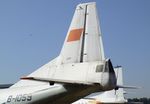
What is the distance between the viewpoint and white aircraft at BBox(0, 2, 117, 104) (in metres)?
14.6

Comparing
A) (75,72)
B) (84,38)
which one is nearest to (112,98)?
(84,38)

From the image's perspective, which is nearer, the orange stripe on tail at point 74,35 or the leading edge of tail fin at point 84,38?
the leading edge of tail fin at point 84,38

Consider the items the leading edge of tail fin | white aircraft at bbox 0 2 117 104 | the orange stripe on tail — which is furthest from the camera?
the orange stripe on tail

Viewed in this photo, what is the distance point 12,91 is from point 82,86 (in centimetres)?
406

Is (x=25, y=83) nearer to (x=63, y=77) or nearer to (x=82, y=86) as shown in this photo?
(x=63, y=77)

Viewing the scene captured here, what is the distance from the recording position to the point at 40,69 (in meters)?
16.9

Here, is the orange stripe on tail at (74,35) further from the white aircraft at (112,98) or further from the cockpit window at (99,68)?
the white aircraft at (112,98)

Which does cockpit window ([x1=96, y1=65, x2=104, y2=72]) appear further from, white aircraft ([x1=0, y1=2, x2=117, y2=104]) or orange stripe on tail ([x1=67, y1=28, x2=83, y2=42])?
orange stripe on tail ([x1=67, y1=28, x2=83, y2=42])

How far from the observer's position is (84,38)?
16203mm

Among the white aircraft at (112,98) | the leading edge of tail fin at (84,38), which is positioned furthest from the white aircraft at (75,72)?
the white aircraft at (112,98)

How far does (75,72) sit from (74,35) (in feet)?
6.87

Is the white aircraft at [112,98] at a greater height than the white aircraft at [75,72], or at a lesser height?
lesser

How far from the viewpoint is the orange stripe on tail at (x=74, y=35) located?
16428 mm

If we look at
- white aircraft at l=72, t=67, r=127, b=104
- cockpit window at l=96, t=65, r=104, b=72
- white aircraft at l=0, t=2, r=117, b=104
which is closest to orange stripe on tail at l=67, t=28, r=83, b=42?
white aircraft at l=0, t=2, r=117, b=104
